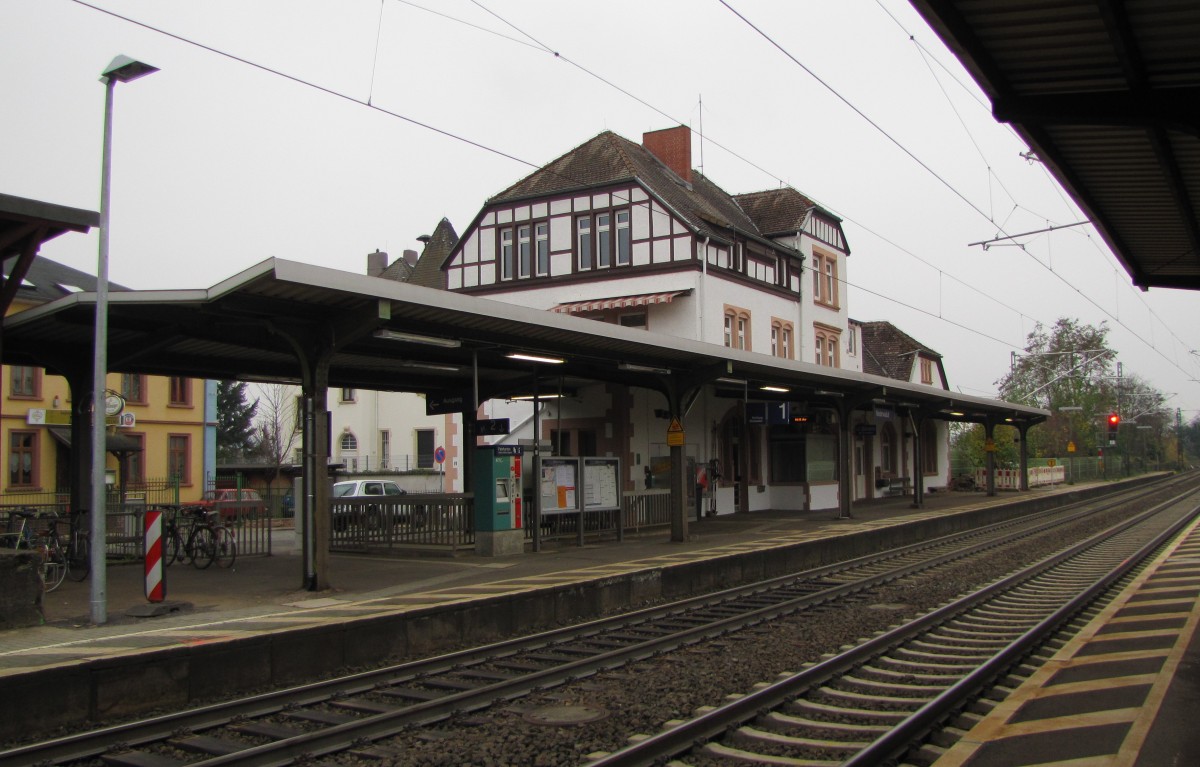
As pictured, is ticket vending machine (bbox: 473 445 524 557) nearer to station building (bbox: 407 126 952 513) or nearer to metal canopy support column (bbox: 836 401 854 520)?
station building (bbox: 407 126 952 513)

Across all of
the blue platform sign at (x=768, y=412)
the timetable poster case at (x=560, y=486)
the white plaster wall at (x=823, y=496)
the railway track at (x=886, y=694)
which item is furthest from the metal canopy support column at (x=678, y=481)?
the white plaster wall at (x=823, y=496)

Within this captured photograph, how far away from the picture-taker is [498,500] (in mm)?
16578

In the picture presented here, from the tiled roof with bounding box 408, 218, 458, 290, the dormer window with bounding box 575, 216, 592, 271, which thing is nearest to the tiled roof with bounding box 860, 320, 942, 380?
the dormer window with bounding box 575, 216, 592, 271

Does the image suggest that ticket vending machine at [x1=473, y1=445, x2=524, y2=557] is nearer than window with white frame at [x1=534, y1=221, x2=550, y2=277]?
Yes

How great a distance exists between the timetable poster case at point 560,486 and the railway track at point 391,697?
15.6 ft

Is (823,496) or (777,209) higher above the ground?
(777,209)

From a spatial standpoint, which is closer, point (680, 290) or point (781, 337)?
point (680, 290)

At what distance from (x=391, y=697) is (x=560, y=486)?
9.74 metres

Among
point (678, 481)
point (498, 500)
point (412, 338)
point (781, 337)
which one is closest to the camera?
point (412, 338)

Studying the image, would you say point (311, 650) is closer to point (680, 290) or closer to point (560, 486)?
point (560, 486)

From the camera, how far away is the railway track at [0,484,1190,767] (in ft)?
21.5

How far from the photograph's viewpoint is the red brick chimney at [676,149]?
35.3 metres

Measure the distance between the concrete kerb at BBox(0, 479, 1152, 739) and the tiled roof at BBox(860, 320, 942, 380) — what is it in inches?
1205

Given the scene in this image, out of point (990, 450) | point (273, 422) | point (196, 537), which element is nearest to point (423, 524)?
point (196, 537)
